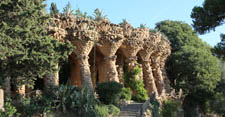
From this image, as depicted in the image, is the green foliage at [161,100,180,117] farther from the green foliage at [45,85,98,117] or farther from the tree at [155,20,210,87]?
the tree at [155,20,210,87]

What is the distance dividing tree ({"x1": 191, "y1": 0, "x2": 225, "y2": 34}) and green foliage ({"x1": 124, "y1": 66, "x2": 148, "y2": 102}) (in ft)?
32.7

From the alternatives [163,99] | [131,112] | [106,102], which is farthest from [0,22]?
[163,99]

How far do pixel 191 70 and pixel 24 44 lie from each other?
71.8ft

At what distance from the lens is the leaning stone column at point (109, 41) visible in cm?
1958

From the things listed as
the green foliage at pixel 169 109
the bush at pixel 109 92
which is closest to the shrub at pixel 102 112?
the bush at pixel 109 92

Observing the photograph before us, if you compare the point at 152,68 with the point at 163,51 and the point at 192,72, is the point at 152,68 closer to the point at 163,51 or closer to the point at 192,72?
the point at 163,51

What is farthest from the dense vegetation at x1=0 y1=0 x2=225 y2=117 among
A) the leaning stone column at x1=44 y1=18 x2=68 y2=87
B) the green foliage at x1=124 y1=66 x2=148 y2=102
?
the green foliage at x1=124 y1=66 x2=148 y2=102

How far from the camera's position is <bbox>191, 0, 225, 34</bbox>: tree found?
12.2m

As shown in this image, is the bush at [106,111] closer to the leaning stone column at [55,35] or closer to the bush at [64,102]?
the bush at [64,102]

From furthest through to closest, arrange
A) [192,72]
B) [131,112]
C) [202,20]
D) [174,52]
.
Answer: [174,52], [192,72], [131,112], [202,20]

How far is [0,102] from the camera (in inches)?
412

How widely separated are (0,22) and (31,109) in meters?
4.00

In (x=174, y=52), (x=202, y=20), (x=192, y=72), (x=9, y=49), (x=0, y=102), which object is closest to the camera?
(x=9, y=49)

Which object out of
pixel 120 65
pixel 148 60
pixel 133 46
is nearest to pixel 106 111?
pixel 133 46
